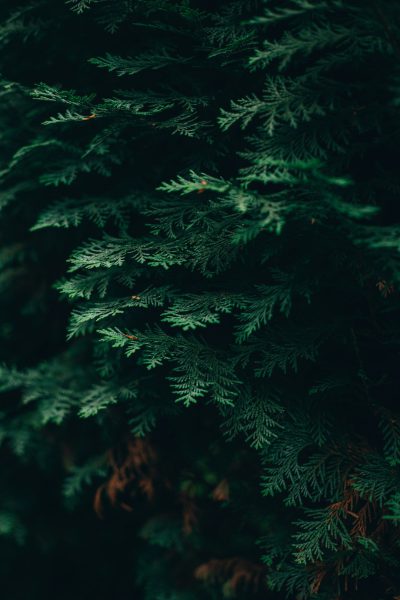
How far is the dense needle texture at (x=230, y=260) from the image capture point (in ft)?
6.40

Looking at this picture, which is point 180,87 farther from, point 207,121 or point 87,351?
point 87,351

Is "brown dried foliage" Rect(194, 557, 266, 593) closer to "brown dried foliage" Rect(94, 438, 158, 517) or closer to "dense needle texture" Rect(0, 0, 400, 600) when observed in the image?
"dense needle texture" Rect(0, 0, 400, 600)

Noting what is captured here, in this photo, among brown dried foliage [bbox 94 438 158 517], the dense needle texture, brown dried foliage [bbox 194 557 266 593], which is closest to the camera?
the dense needle texture

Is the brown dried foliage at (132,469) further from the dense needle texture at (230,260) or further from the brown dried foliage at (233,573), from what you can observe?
the brown dried foliage at (233,573)

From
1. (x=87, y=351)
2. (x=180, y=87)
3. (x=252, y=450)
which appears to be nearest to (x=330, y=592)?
(x=252, y=450)

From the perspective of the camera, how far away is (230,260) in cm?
220

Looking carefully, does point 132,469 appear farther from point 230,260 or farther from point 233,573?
point 230,260

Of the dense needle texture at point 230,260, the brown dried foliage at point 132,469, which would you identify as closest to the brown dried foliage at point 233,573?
the dense needle texture at point 230,260

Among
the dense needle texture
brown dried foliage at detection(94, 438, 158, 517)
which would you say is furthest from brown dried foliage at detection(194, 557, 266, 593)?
brown dried foliage at detection(94, 438, 158, 517)

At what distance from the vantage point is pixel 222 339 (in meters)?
2.57

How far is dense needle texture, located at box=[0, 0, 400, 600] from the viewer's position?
1.95 m

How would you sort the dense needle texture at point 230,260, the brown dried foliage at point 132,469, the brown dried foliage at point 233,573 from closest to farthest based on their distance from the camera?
the dense needle texture at point 230,260 < the brown dried foliage at point 233,573 < the brown dried foliage at point 132,469

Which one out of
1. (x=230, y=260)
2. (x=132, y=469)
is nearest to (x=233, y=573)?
(x=132, y=469)

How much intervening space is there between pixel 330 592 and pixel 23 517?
8.35ft
